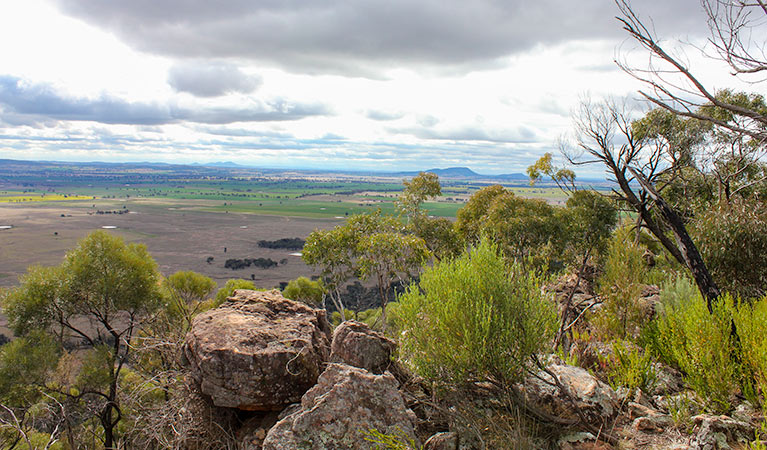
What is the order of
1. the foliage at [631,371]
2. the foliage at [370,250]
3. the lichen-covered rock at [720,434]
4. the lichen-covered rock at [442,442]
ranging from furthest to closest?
the foliage at [370,250] → the foliage at [631,371] → the lichen-covered rock at [442,442] → the lichen-covered rock at [720,434]

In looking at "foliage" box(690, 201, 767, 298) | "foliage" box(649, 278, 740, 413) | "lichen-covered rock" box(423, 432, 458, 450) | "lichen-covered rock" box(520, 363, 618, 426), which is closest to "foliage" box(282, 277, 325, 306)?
"foliage" box(690, 201, 767, 298)

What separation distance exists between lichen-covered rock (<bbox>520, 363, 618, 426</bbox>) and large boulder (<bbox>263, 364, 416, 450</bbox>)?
197cm

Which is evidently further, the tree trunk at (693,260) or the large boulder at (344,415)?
the tree trunk at (693,260)

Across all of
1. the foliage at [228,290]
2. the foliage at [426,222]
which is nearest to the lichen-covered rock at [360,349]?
the foliage at [426,222]

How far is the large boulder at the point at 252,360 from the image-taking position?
23.0 ft

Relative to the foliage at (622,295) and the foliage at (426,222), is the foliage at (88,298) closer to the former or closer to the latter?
the foliage at (426,222)

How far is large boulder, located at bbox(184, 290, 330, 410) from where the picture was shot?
7020 millimetres

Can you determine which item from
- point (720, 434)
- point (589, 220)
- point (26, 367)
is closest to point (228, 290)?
point (26, 367)

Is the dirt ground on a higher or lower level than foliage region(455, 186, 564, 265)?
lower

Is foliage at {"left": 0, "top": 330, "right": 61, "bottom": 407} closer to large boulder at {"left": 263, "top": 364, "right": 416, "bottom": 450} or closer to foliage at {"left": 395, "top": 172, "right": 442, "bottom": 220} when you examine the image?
foliage at {"left": 395, "top": 172, "right": 442, "bottom": 220}

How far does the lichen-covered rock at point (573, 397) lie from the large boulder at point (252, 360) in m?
3.52

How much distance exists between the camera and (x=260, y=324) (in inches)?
326

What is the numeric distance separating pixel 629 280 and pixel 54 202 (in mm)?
226580

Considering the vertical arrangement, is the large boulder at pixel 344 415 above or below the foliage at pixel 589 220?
below
